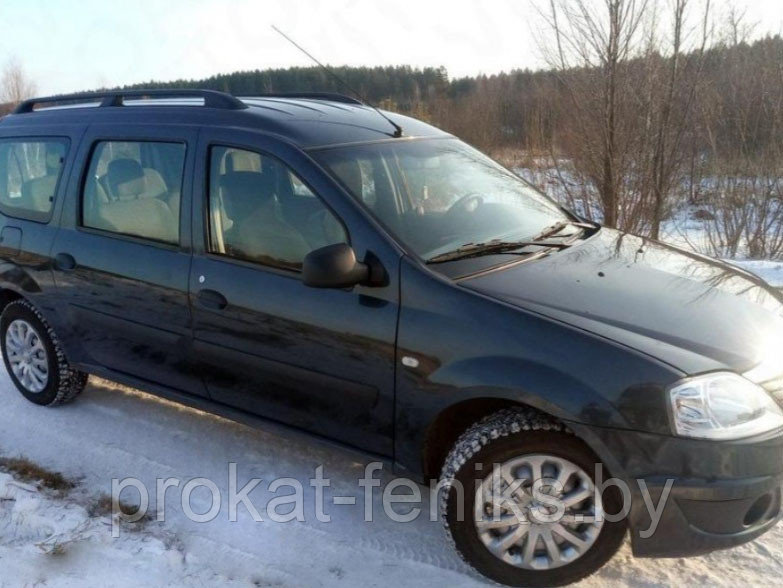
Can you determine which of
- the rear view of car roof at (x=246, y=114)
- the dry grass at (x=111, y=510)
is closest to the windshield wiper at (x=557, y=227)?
the rear view of car roof at (x=246, y=114)

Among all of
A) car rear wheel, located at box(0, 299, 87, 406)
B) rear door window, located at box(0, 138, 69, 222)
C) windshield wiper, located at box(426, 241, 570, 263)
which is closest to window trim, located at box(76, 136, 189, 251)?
rear door window, located at box(0, 138, 69, 222)

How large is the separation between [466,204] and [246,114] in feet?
3.82

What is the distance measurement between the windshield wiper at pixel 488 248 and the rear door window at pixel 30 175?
98.2 inches

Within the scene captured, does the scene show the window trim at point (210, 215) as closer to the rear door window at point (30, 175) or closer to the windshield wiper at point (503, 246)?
the windshield wiper at point (503, 246)

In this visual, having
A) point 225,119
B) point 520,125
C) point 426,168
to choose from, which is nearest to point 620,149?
point 520,125

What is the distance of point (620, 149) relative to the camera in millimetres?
8383

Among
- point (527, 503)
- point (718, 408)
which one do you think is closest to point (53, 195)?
point (527, 503)

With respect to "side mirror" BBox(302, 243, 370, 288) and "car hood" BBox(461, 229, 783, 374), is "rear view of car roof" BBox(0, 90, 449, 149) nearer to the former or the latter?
"side mirror" BBox(302, 243, 370, 288)

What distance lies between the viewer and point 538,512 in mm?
2621

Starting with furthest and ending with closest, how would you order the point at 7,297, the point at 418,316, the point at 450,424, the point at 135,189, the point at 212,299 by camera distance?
→ the point at 7,297
the point at 135,189
the point at 212,299
the point at 450,424
the point at 418,316

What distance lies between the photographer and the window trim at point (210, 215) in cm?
304

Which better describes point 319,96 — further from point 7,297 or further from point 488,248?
point 7,297

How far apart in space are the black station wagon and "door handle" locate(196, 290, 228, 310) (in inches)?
0.5

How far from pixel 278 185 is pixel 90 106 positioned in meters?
1.75
